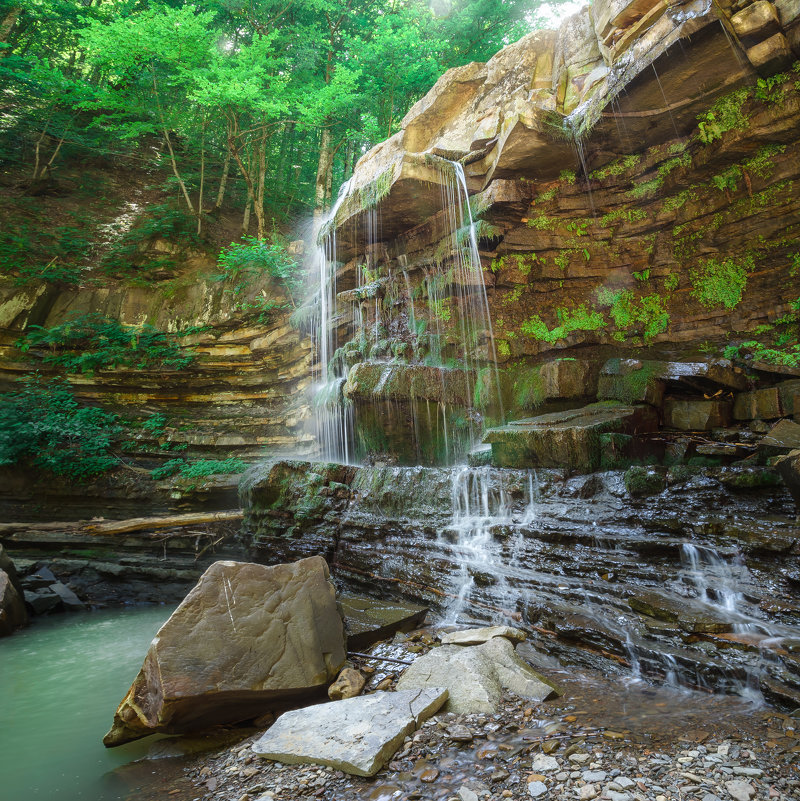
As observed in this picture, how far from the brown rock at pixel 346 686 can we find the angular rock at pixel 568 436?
370 cm

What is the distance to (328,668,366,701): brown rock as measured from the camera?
338 centimetres

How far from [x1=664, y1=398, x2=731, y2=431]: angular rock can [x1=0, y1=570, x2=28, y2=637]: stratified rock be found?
9596 millimetres

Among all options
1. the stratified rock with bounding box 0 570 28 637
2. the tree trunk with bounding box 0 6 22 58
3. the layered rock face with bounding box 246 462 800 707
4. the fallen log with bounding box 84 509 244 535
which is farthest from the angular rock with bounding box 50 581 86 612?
the tree trunk with bounding box 0 6 22 58

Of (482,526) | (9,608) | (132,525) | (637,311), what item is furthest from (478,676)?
(637,311)

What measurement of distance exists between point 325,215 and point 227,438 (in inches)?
318

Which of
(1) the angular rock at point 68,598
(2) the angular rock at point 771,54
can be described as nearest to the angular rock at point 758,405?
(2) the angular rock at point 771,54

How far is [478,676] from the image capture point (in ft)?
9.96

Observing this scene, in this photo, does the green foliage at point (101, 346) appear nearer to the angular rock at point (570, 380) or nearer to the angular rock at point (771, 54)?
the angular rock at point (570, 380)

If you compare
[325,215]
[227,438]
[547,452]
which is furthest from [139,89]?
[547,452]

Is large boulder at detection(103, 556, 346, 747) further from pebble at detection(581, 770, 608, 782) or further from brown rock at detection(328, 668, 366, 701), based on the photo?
pebble at detection(581, 770, 608, 782)

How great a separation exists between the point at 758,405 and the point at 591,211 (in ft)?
16.0

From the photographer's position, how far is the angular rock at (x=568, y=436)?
594 cm

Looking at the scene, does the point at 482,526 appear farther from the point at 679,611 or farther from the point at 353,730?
the point at 353,730

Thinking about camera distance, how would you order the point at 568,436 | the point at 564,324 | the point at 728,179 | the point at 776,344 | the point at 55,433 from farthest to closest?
the point at 55,433 → the point at 564,324 → the point at 728,179 → the point at 776,344 → the point at 568,436
